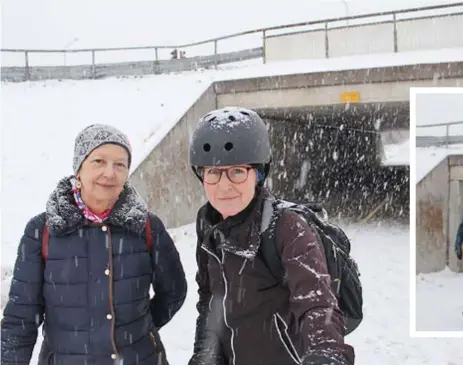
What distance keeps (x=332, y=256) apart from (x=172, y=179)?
9094 millimetres

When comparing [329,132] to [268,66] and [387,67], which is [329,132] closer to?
[268,66]

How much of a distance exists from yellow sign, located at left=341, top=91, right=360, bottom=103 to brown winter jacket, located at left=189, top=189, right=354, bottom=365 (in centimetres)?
914

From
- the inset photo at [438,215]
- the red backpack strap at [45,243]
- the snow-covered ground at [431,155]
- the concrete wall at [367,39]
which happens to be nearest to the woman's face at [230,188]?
the red backpack strap at [45,243]

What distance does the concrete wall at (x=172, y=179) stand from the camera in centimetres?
1061

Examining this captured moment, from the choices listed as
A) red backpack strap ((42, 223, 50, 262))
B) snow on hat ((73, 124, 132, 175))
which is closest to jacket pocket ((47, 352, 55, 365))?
red backpack strap ((42, 223, 50, 262))

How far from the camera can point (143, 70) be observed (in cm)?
1777

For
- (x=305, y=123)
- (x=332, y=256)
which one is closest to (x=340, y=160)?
(x=305, y=123)

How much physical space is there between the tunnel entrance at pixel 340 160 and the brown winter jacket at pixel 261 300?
9.80 metres

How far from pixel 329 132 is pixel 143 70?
6.35 metres

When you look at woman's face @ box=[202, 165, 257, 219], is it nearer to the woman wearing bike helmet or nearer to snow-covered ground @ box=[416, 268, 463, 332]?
the woman wearing bike helmet

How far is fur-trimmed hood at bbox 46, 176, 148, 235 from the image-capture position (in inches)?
110

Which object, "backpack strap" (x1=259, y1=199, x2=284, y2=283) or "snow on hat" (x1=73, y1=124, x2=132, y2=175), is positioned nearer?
"backpack strap" (x1=259, y1=199, x2=284, y2=283)

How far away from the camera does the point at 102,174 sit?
2855 millimetres

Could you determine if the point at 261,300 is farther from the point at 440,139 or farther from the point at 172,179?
the point at 172,179
